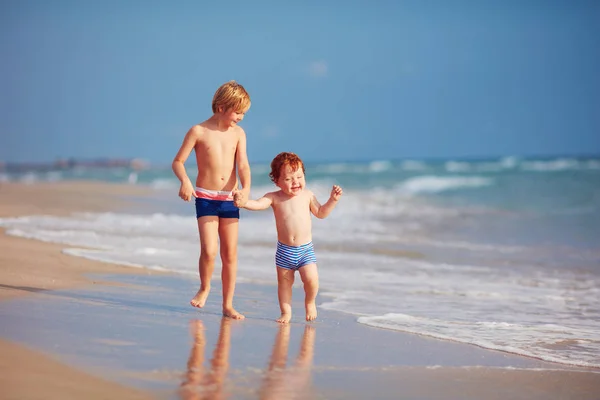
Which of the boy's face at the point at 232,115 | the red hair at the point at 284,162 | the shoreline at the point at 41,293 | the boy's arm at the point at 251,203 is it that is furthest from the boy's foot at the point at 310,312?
the shoreline at the point at 41,293

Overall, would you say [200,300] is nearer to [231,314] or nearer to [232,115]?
[231,314]

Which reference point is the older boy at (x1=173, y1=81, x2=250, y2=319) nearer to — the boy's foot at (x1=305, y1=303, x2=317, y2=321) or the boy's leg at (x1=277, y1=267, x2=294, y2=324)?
the boy's leg at (x1=277, y1=267, x2=294, y2=324)

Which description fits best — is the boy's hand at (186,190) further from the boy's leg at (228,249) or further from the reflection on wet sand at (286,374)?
the reflection on wet sand at (286,374)

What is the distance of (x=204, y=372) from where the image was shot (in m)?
3.45

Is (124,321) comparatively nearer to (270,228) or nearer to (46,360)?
(46,360)

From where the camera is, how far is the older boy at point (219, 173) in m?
5.00

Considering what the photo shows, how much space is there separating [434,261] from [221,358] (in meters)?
5.34

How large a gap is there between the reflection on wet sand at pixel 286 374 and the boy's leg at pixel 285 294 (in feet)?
1.46

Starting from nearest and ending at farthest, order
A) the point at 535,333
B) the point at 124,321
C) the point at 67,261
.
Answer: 1. the point at 124,321
2. the point at 535,333
3. the point at 67,261

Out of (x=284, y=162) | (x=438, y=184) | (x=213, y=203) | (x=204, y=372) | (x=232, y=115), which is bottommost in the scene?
(x=204, y=372)

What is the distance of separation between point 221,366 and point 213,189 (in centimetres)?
166

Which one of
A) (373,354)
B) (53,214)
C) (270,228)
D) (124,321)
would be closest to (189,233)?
(270,228)

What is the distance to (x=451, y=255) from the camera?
9477mm

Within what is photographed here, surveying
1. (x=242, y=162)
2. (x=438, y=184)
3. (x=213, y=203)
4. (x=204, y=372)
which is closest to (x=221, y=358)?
(x=204, y=372)
